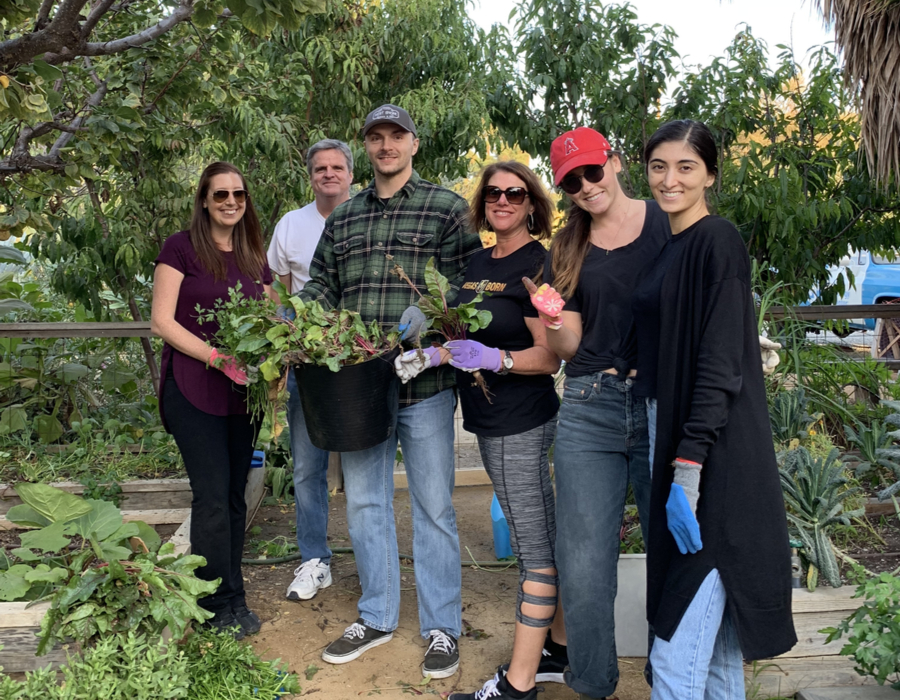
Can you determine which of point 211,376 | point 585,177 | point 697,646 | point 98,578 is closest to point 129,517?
point 211,376

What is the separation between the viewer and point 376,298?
10.4ft

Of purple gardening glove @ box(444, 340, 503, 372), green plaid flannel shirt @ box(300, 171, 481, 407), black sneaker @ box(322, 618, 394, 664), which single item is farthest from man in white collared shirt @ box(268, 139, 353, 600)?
purple gardening glove @ box(444, 340, 503, 372)

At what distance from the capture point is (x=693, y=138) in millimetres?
2092

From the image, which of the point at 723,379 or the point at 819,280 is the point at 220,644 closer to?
the point at 723,379

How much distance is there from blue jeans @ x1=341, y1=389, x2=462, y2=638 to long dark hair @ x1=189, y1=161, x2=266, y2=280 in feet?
2.93

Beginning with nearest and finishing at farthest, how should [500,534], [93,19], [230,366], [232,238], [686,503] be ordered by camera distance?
[686,503]
[93,19]
[230,366]
[232,238]
[500,534]

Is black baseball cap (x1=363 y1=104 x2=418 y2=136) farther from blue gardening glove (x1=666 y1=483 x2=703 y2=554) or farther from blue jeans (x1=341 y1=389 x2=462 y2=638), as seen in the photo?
blue gardening glove (x1=666 y1=483 x2=703 y2=554)

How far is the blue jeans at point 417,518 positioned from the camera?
3.09 meters

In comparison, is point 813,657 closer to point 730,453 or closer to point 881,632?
point 881,632

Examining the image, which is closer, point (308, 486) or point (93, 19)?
point (93, 19)

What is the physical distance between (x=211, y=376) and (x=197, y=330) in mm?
214

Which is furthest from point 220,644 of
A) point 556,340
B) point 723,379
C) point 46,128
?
point 46,128

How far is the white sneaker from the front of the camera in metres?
3.73

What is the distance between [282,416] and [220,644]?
0.83 meters
